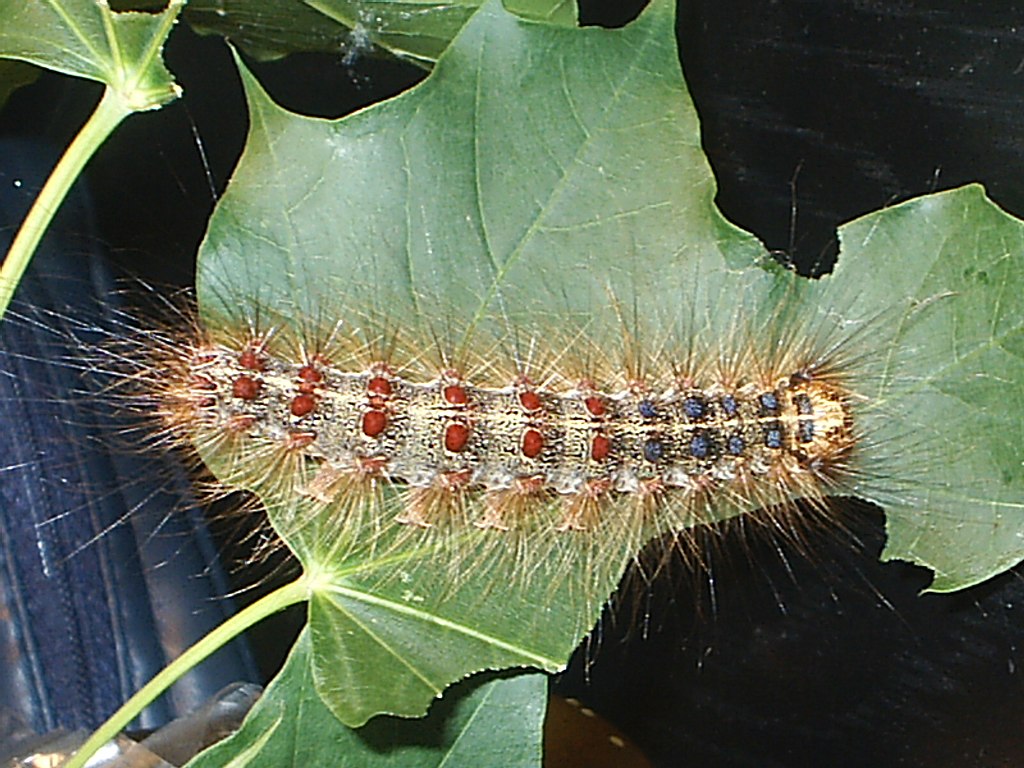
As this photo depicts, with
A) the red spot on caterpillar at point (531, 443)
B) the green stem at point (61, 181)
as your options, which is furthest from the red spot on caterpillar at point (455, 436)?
the green stem at point (61, 181)

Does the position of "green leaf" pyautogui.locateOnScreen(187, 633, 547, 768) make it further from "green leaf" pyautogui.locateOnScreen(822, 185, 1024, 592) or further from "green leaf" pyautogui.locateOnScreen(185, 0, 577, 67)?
"green leaf" pyautogui.locateOnScreen(185, 0, 577, 67)

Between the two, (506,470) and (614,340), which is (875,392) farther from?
(506,470)

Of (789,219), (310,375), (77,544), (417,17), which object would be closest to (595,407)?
(310,375)

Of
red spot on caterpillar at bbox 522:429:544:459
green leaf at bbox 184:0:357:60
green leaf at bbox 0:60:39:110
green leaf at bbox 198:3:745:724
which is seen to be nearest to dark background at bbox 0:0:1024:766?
green leaf at bbox 184:0:357:60

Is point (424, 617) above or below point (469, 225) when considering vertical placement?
below

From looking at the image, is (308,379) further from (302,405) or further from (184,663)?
(184,663)

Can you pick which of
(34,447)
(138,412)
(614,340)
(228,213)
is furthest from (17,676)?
(614,340)
